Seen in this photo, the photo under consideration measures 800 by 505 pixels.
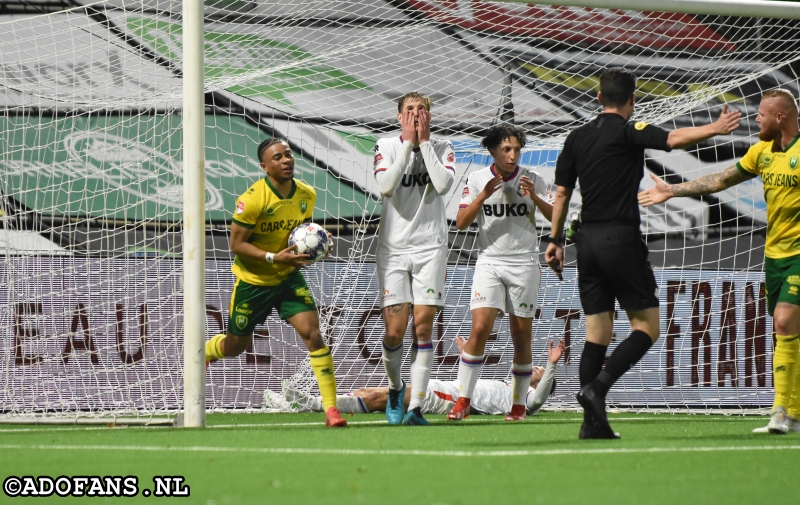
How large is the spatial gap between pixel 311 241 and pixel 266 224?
0.38 metres

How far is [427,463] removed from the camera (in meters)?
3.90

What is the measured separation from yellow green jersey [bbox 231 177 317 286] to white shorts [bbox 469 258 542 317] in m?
1.31

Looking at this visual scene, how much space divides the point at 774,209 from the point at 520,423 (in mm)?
1980

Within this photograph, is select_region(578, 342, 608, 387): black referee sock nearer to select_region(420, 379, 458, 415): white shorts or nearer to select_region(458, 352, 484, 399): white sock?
select_region(458, 352, 484, 399): white sock

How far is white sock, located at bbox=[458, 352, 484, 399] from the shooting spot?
22.3 feet

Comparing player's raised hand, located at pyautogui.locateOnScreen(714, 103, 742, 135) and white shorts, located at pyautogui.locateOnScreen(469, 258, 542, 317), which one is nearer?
player's raised hand, located at pyautogui.locateOnScreen(714, 103, 742, 135)

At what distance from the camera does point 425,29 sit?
11102 mm

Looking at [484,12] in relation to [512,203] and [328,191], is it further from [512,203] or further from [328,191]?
[512,203]

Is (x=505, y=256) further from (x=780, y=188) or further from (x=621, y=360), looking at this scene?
(x=621, y=360)

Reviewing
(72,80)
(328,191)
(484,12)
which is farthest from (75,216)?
(484,12)

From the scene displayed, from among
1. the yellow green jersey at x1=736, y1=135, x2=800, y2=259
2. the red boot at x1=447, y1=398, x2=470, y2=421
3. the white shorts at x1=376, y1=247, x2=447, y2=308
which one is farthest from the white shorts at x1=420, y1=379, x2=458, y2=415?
the yellow green jersey at x1=736, y1=135, x2=800, y2=259

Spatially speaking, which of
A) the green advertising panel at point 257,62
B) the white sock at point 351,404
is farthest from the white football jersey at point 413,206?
the green advertising panel at point 257,62

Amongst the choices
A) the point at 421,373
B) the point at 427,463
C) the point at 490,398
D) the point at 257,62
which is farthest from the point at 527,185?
the point at 257,62

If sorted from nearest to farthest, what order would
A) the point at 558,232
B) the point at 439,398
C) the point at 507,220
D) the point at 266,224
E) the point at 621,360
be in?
1. the point at 621,360
2. the point at 558,232
3. the point at 266,224
4. the point at 507,220
5. the point at 439,398
